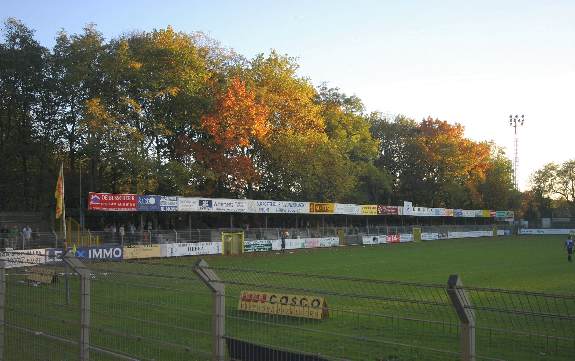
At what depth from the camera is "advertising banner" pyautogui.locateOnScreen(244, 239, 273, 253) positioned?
4344 cm

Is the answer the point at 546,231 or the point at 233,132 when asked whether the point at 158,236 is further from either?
the point at 546,231

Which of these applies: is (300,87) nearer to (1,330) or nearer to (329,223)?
(329,223)

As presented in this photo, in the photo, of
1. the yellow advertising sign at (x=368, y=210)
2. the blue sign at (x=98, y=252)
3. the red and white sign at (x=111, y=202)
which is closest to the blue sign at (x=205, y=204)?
the red and white sign at (x=111, y=202)

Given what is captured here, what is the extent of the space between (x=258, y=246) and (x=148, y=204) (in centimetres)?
996

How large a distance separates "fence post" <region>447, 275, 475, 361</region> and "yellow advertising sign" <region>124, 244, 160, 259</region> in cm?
3112

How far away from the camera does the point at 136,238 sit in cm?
3562

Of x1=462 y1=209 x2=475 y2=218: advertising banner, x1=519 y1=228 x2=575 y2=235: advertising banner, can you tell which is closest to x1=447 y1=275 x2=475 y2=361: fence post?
x1=462 y1=209 x2=475 y2=218: advertising banner

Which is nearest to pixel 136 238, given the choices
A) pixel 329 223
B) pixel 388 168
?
pixel 329 223

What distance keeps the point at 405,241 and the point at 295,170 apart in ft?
58.0

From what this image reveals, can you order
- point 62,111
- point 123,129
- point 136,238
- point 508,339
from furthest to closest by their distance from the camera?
point 62,111
point 123,129
point 136,238
point 508,339

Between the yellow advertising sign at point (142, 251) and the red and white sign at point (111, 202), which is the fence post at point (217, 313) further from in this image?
the red and white sign at point (111, 202)

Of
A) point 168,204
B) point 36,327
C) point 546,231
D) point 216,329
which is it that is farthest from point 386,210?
point 216,329

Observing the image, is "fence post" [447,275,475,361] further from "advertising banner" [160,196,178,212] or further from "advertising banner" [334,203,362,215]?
"advertising banner" [334,203,362,215]

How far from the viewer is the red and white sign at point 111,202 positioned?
3469cm
